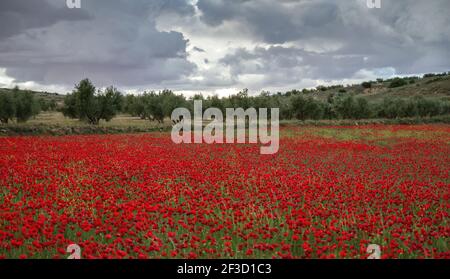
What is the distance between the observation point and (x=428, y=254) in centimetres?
732

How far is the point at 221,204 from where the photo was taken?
10.9 meters

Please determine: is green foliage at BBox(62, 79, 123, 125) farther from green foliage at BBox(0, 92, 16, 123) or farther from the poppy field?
the poppy field

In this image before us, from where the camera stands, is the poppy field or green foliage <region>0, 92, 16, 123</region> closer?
the poppy field

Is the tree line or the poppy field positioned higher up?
the tree line

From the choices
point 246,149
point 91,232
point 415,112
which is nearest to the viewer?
point 91,232

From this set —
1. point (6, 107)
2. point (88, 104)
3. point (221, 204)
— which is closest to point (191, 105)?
point (88, 104)

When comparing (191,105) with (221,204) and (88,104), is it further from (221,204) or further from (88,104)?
(221,204)

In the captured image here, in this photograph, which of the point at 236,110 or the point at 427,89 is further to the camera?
the point at 427,89

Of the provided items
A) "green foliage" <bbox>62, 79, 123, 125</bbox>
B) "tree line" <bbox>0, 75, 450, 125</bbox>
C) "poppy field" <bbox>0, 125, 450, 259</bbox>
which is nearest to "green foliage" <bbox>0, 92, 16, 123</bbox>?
"tree line" <bbox>0, 75, 450, 125</bbox>

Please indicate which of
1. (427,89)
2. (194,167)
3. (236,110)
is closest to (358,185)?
(194,167)

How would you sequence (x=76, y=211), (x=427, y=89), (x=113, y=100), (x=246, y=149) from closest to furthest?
1. (x=76, y=211)
2. (x=246, y=149)
3. (x=113, y=100)
4. (x=427, y=89)

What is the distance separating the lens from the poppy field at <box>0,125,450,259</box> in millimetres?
7582

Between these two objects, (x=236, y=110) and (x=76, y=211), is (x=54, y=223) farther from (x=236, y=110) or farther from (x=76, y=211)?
(x=236, y=110)

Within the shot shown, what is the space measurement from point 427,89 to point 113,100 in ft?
256
